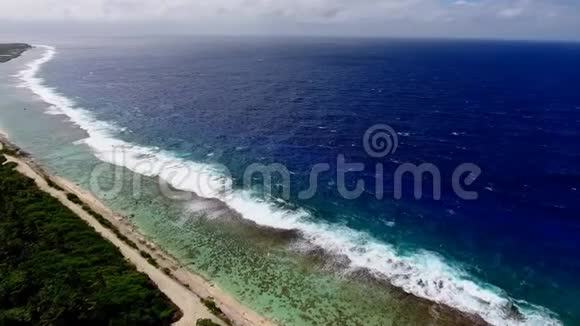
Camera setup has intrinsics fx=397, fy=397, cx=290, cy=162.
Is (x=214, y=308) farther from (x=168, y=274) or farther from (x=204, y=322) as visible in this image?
(x=168, y=274)

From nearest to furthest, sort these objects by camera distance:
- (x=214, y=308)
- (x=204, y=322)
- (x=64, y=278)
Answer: (x=204, y=322) → (x=64, y=278) → (x=214, y=308)

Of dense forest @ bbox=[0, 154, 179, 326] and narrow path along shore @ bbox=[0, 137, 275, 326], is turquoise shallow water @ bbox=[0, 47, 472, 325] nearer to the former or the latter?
narrow path along shore @ bbox=[0, 137, 275, 326]

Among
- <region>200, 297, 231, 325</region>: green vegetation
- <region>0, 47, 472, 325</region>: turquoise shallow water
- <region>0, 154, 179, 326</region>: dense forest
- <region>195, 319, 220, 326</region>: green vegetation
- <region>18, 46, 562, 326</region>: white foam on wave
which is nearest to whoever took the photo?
<region>0, 154, 179, 326</region>: dense forest

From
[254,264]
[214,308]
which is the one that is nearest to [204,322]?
[214,308]

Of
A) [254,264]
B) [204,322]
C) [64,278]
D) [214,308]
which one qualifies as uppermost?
[64,278]

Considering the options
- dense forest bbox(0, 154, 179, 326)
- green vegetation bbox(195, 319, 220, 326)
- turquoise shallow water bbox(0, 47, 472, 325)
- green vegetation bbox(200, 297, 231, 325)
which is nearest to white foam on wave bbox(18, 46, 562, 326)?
turquoise shallow water bbox(0, 47, 472, 325)

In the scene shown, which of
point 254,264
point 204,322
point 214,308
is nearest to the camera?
point 204,322

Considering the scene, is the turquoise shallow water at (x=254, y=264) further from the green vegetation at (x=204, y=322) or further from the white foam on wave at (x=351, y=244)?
the green vegetation at (x=204, y=322)

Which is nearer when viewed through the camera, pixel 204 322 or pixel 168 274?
pixel 204 322
